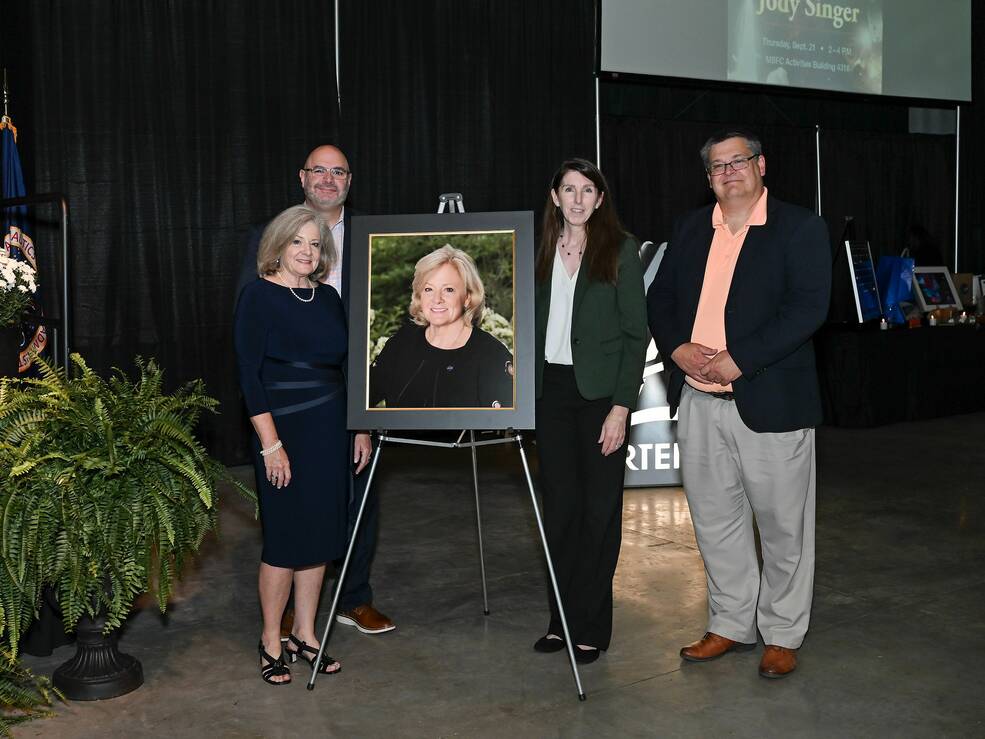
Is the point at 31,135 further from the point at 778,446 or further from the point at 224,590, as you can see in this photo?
the point at 778,446

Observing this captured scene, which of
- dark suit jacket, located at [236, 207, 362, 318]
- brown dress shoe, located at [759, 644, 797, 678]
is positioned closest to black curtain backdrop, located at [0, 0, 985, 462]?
dark suit jacket, located at [236, 207, 362, 318]

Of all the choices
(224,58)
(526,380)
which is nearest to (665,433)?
(526,380)

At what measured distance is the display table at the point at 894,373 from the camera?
7.97 meters

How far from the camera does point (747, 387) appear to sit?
3.12 m

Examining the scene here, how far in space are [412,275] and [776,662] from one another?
5.16 ft

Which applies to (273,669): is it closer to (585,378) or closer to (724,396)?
(585,378)

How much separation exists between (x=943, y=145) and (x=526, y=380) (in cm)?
906

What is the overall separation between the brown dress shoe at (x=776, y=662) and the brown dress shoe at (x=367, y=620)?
1259 millimetres

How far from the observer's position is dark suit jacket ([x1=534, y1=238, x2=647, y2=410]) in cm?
313

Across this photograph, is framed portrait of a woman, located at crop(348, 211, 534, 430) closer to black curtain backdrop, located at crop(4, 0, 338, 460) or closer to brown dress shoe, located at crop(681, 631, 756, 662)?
brown dress shoe, located at crop(681, 631, 756, 662)

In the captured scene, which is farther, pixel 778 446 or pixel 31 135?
pixel 31 135

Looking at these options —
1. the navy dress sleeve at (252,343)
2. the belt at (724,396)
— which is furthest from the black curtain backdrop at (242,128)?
the belt at (724,396)

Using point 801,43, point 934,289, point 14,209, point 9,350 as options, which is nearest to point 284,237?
point 9,350

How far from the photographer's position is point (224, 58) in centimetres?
665
